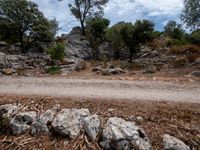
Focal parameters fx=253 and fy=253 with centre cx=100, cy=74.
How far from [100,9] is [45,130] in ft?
136

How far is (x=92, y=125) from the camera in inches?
235

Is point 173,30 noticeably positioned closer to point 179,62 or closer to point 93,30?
point 93,30

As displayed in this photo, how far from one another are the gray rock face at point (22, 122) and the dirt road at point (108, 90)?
1.77m

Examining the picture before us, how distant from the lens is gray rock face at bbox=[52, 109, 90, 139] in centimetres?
595

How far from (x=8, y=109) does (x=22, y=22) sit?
27.0 meters

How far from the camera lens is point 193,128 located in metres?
5.89

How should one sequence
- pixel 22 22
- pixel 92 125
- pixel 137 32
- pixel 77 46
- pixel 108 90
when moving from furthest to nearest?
pixel 77 46, pixel 22 22, pixel 137 32, pixel 108 90, pixel 92 125

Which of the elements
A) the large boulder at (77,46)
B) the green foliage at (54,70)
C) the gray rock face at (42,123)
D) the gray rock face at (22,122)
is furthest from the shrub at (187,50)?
the gray rock face at (22,122)

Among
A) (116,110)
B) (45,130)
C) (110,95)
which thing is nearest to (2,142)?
(45,130)

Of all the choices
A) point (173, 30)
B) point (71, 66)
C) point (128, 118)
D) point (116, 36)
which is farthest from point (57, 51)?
point (173, 30)

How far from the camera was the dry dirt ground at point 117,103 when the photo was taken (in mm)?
5805

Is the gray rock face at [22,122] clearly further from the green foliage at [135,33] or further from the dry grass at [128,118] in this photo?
the green foliage at [135,33]

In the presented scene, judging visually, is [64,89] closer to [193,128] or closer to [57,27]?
[193,128]

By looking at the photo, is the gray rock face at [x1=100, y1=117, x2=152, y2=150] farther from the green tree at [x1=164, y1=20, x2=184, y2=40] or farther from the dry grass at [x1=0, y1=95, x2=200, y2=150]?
the green tree at [x1=164, y1=20, x2=184, y2=40]
